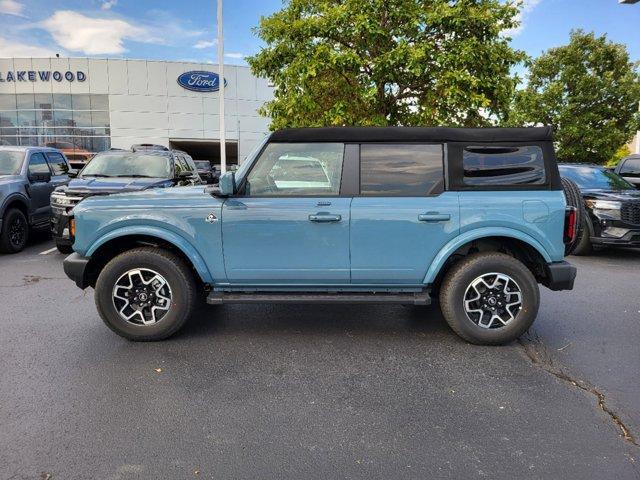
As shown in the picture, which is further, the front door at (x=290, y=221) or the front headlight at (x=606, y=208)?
the front headlight at (x=606, y=208)

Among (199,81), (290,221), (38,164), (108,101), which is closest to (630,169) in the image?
(290,221)

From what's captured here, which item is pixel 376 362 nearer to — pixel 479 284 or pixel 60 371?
pixel 479 284

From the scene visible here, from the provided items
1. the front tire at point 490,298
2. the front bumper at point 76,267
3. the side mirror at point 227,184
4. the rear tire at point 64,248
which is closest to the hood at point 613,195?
the front tire at point 490,298

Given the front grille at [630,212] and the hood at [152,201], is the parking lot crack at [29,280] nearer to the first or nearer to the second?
the hood at [152,201]

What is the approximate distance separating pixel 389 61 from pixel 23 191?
726 centimetres

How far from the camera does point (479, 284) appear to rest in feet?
14.1

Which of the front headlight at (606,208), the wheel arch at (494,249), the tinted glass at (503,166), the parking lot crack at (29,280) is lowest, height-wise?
the parking lot crack at (29,280)

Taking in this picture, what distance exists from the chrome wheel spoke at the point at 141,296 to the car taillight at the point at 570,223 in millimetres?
3504

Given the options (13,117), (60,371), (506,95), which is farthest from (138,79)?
(60,371)

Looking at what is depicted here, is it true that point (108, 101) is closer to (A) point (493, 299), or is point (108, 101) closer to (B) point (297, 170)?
(B) point (297, 170)

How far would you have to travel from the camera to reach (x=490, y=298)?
4.32 metres

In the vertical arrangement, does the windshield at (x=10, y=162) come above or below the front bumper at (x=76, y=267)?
above

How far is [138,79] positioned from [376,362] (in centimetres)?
3851

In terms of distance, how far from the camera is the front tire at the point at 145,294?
4309 millimetres
